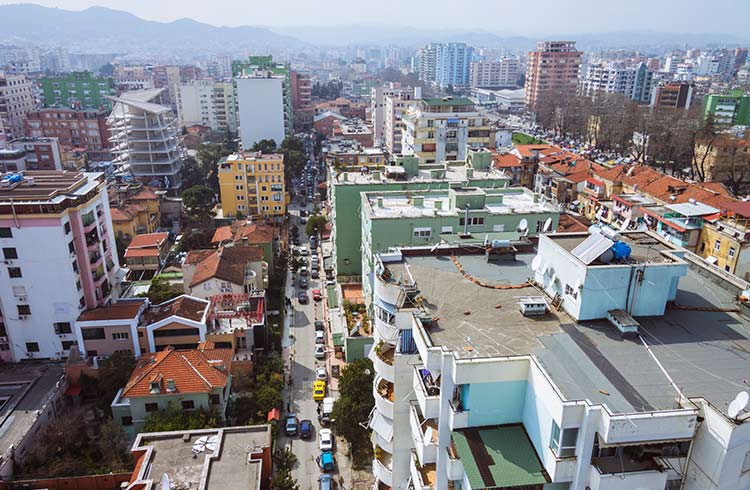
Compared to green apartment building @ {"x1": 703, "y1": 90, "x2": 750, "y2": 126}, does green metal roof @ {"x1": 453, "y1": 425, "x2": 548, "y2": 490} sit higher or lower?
higher

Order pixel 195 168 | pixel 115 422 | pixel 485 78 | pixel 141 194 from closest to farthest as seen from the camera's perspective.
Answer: pixel 115 422 < pixel 141 194 < pixel 195 168 < pixel 485 78

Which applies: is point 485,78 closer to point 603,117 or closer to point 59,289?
point 603,117

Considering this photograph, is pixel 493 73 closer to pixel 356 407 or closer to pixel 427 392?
pixel 356 407

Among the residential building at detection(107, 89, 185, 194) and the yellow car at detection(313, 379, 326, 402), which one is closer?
the yellow car at detection(313, 379, 326, 402)

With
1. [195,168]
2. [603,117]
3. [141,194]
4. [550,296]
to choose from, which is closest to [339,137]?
[195,168]

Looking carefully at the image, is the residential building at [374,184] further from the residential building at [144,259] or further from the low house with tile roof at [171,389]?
the residential building at [144,259]

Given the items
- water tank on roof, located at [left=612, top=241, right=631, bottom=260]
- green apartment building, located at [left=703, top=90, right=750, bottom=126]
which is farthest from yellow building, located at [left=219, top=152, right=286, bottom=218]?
green apartment building, located at [left=703, top=90, right=750, bottom=126]

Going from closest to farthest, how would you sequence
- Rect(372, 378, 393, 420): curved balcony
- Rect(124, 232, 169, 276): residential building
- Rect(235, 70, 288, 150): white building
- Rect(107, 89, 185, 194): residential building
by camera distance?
1. Rect(372, 378, 393, 420): curved balcony
2. Rect(124, 232, 169, 276): residential building
3. Rect(107, 89, 185, 194): residential building
4. Rect(235, 70, 288, 150): white building

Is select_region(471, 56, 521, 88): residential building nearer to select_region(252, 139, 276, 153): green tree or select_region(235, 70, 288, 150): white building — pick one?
select_region(235, 70, 288, 150): white building
